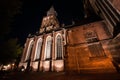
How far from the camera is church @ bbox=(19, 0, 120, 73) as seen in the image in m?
12.5

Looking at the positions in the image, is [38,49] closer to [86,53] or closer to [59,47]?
[59,47]

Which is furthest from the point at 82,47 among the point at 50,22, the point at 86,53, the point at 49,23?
the point at 50,22


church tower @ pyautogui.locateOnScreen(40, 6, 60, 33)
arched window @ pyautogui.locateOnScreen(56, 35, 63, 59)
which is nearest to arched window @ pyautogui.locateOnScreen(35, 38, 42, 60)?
arched window @ pyautogui.locateOnScreen(56, 35, 63, 59)

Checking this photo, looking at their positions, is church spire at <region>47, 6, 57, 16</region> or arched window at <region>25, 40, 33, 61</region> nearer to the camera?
arched window at <region>25, 40, 33, 61</region>

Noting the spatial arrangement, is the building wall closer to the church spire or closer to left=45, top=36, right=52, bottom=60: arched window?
left=45, top=36, right=52, bottom=60: arched window

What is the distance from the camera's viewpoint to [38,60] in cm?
2136

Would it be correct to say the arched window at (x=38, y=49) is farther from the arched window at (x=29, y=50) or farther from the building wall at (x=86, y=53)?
the building wall at (x=86, y=53)

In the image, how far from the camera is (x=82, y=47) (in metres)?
15.8

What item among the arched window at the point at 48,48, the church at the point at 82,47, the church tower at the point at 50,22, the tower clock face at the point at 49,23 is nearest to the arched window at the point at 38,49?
the church at the point at 82,47

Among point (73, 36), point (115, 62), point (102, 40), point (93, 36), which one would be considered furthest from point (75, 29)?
point (115, 62)

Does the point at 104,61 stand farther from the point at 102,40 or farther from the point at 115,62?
the point at 102,40

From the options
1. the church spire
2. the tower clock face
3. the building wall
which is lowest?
the building wall

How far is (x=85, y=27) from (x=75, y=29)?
1979 millimetres

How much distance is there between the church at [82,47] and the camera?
12.5m
